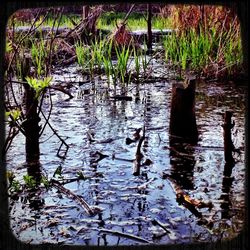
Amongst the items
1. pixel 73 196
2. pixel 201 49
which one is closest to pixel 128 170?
pixel 73 196

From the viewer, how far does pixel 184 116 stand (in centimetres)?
108

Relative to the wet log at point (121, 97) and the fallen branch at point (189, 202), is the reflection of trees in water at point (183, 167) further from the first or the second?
the wet log at point (121, 97)

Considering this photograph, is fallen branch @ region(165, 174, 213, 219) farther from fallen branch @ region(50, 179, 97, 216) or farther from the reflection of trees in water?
fallen branch @ region(50, 179, 97, 216)

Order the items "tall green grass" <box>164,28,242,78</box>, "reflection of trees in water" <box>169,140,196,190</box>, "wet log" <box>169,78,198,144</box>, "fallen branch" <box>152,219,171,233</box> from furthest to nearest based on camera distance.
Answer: "tall green grass" <box>164,28,242,78</box> → "reflection of trees in water" <box>169,140,196,190</box> → "wet log" <box>169,78,198,144</box> → "fallen branch" <box>152,219,171,233</box>

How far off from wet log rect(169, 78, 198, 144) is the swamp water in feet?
0.09

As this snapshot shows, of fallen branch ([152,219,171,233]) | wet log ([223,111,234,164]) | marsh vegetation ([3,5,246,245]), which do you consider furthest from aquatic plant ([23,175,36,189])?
wet log ([223,111,234,164])

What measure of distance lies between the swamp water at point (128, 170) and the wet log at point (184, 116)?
0.03 m

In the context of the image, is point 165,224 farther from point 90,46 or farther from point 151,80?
point 90,46

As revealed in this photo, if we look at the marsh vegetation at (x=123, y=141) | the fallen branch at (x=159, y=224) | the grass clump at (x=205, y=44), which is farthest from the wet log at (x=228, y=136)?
the fallen branch at (x=159, y=224)

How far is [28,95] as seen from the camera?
3.92 feet

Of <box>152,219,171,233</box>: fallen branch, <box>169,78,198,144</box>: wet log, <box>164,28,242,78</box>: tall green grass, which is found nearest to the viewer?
<box>152,219,171,233</box>: fallen branch

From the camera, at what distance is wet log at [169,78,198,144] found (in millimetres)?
1091

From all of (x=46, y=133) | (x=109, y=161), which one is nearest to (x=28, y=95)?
(x=46, y=133)

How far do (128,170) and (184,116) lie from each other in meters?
0.30
